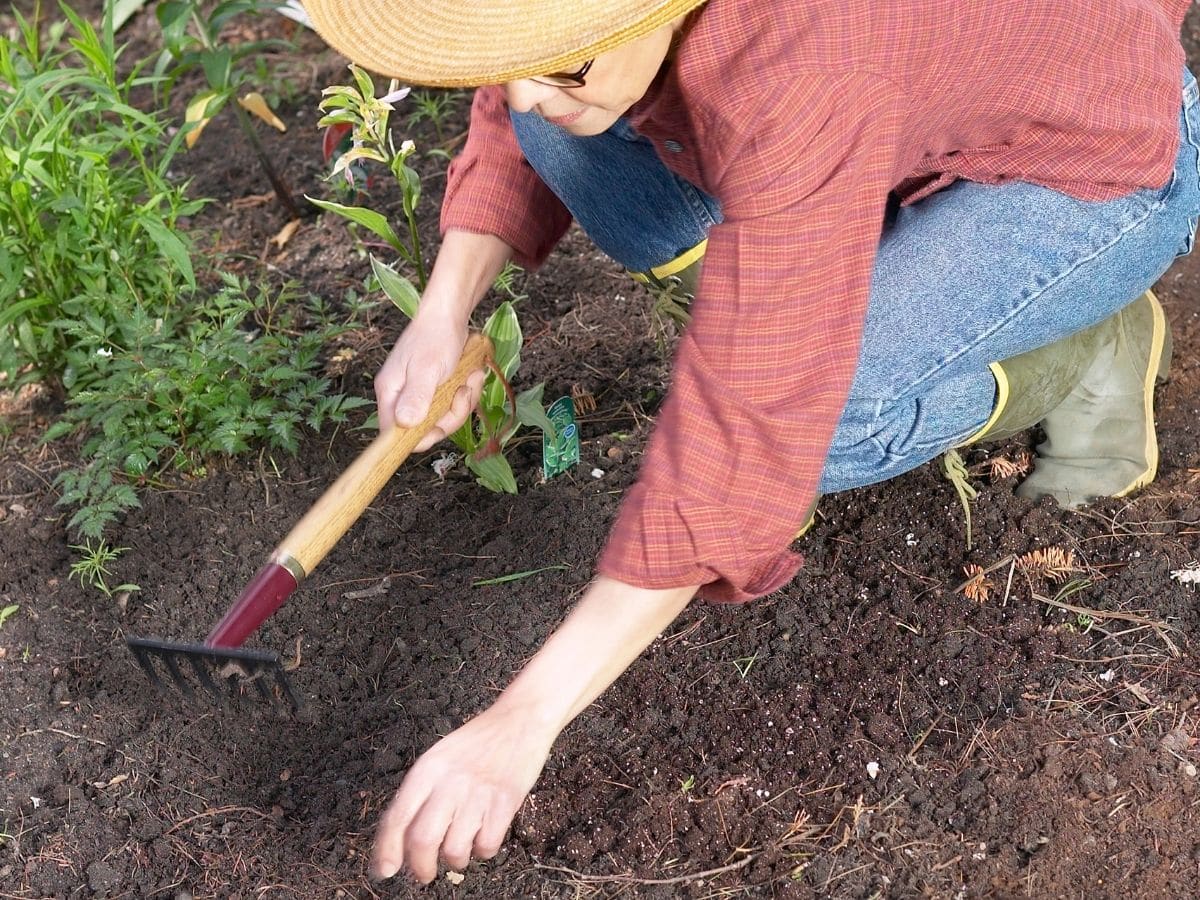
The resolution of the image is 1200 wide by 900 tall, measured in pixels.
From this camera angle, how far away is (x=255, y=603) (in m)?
1.68

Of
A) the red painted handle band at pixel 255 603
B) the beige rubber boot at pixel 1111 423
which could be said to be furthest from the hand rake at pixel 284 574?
the beige rubber boot at pixel 1111 423

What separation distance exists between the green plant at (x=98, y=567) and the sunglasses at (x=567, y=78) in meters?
1.28

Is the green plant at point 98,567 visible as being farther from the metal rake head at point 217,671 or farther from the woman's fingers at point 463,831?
the woman's fingers at point 463,831

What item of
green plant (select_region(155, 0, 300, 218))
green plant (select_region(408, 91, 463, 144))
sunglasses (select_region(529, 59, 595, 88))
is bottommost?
green plant (select_region(408, 91, 463, 144))

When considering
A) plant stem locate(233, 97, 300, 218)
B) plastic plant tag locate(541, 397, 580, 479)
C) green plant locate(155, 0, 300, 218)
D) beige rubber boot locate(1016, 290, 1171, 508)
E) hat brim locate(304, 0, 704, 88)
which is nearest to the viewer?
hat brim locate(304, 0, 704, 88)

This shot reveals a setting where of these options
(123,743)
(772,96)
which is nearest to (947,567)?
(772,96)

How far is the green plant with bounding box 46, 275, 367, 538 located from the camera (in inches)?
87.4

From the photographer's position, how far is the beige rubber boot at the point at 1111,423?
2.05m

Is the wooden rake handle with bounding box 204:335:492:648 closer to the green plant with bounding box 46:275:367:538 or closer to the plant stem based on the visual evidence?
the green plant with bounding box 46:275:367:538

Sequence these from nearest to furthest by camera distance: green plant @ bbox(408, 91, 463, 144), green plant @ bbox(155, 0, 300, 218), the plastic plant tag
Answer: the plastic plant tag
green plant @ bbox(155, 0, 300, 218)
green plant @ bbox(408, 91, 463, 144)

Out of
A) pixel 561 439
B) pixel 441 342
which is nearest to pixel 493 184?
pixel 441 342

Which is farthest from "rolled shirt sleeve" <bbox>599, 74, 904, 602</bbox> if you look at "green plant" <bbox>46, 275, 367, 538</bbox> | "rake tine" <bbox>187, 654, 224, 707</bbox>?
"green plant" <bbox>46, 275, 367, 538</bbox>

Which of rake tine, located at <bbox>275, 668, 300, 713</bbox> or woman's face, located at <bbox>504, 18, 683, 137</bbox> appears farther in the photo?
rake tine, located at <bbox>275, 668, 300, 713</bbox>

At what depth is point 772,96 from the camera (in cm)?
128
